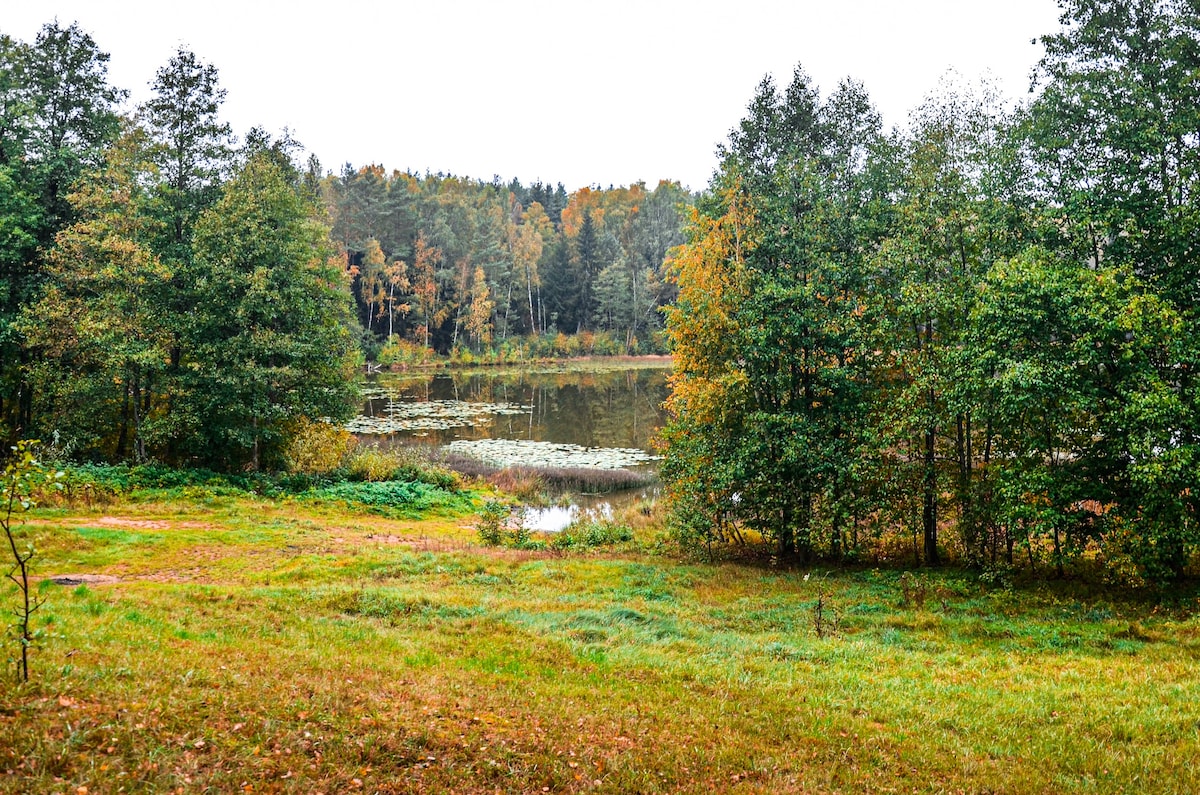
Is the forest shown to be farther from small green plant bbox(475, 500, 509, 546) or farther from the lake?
the lake

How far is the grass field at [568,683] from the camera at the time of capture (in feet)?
21.1

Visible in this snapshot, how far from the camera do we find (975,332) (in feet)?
49.6

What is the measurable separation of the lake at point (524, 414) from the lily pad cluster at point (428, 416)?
7cm

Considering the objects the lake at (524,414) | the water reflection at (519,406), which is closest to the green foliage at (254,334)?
the lake at (524,414)

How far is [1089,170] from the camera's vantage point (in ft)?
51.3

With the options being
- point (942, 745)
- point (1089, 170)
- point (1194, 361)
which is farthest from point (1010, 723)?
point (1089, 170)

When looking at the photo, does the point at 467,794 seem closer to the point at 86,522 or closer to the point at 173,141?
the point at 86,522

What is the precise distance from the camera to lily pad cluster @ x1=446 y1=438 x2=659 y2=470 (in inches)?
1405

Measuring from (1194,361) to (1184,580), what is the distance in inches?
205

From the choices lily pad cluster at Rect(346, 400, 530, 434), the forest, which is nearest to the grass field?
the forest

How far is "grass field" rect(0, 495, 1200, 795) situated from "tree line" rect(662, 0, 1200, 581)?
7.88ft

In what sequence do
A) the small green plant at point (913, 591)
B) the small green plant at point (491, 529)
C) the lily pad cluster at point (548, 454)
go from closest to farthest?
1. the small green plant at point (913, 591)
2. the small green plant at point (491, 529)
3. the lily pad cluster at point (548, 454)

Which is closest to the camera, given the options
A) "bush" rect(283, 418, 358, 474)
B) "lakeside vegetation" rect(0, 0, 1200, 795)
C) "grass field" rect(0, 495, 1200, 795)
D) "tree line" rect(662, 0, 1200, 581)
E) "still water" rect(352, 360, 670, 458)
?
"grass field" rect(0, 495, 1200, 795)

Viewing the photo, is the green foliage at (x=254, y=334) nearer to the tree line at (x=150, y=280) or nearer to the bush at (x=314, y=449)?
the tree line at (x=150, y=280)
